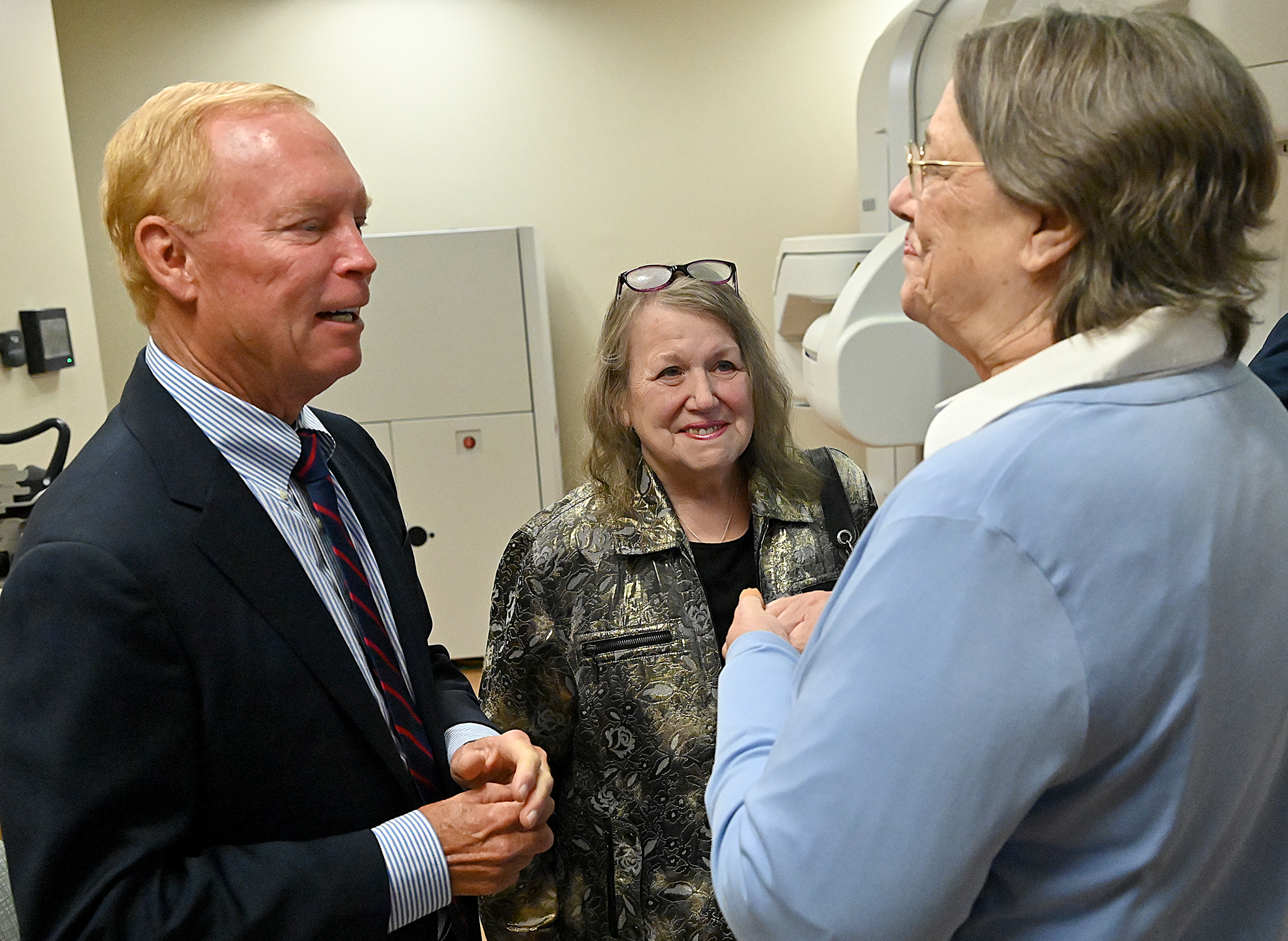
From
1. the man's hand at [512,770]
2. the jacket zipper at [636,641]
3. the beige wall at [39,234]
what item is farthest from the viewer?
the beige wall at [39,234]

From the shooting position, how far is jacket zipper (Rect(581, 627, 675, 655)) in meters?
1.45

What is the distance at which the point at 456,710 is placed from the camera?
122 centimetres

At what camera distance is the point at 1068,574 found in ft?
2.08

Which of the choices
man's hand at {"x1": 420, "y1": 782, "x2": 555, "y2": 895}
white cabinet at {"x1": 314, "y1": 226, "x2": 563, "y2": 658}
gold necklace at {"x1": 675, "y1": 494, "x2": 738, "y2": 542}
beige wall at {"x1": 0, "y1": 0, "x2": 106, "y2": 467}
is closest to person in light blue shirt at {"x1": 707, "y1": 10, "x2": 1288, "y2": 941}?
man's hand at {"x1": 420, "y1": 782, "x2": 555, "y2": 895}

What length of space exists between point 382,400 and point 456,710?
8.92 feet

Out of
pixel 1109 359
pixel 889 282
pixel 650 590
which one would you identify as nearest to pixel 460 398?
pixel 889 282

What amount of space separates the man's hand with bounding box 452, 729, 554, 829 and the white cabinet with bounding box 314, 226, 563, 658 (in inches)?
107

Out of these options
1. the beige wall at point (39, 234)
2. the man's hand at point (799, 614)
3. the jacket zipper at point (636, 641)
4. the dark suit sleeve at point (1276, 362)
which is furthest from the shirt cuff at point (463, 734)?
the beige wall at point (39, 234)

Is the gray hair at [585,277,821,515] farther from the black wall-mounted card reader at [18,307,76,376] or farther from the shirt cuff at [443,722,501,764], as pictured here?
the black wall-mounted card reader at [18,307,76,376]

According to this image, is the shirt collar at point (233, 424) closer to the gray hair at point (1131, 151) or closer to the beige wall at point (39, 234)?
the gray hair at point (1131, 151)

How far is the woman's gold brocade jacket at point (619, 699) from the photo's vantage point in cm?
142

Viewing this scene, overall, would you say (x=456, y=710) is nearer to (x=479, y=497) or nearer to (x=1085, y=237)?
(x=1085, y=237)

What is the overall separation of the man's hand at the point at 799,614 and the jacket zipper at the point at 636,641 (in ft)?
1.50

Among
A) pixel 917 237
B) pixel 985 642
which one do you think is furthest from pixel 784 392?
pixel 985 642
